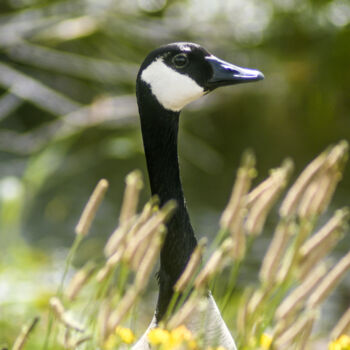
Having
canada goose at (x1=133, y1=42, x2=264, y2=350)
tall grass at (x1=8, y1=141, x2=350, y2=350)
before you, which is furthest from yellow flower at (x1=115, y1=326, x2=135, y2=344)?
canada goose at (x1=133, y1=42, x2=264, y2=350)

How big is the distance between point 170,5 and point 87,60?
838 millimetres

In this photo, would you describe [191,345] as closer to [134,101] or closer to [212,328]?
[212,328]

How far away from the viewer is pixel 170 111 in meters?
1.62

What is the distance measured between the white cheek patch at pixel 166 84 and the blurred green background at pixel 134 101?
1570 millimetres

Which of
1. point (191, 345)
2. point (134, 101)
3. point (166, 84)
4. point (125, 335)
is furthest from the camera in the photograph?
point (134, 101)

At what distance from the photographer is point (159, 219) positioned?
0.87 meters

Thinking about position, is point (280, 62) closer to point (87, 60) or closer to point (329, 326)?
point (87, 60)

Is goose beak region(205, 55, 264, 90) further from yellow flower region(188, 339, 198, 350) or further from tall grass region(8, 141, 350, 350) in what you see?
yellow flower region(188, 339, 198, 350)

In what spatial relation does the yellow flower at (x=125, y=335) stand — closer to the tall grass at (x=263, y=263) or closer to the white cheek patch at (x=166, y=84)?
the tall grass at (x=263, y=263)

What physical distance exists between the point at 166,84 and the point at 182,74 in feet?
0.25

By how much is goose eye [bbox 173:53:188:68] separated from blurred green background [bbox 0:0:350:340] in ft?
5.09

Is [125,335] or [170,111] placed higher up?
[170,111]

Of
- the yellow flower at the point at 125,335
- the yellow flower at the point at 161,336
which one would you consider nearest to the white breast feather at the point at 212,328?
the yellow flower at the point at 125,335

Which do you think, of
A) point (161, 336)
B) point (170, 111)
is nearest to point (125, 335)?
point (161, 336)
